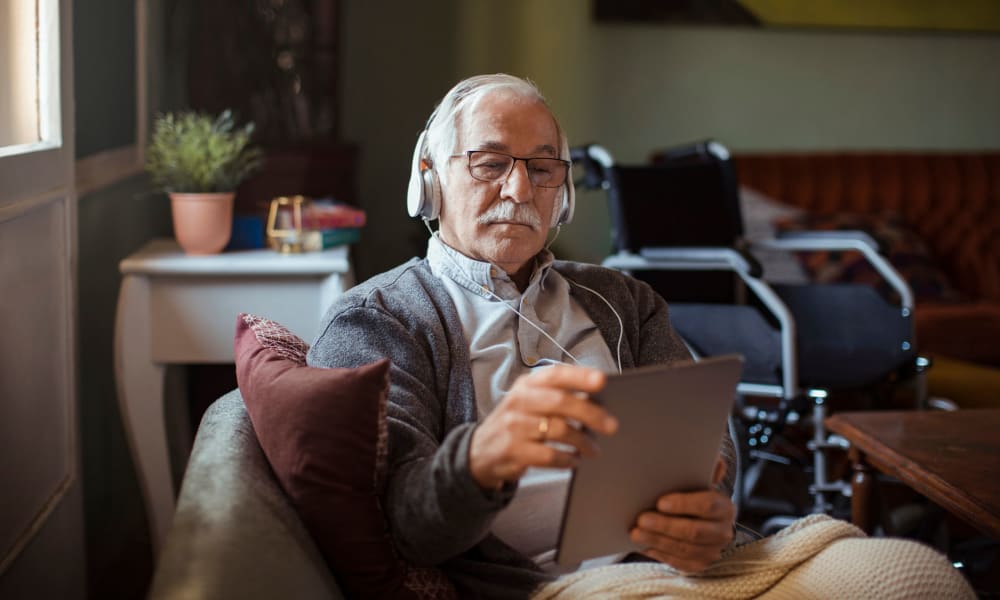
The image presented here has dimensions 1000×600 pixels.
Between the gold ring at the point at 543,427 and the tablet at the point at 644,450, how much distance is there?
5 cm

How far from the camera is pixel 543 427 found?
3.45 ft

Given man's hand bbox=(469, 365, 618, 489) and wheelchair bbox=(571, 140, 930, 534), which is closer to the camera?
man's hand bbox=(469, 365, 618, 489)

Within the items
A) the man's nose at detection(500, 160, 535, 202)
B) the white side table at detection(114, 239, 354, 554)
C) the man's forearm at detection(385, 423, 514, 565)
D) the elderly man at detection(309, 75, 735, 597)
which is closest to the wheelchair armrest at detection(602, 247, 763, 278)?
the white side table at detection(114, 239, 354, 554)

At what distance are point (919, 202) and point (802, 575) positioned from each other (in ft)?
10.2

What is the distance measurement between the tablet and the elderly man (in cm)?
3

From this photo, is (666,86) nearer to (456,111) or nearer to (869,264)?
(869,264)

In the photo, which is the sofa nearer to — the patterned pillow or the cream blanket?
the patterned pillow

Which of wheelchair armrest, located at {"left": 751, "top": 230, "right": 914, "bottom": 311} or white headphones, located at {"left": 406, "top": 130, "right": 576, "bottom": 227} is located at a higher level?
Result: white headphones, located at {"left": 406, "top": 130, "right": 576, "bottom": 227}

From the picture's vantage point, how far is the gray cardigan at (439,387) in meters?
1.15

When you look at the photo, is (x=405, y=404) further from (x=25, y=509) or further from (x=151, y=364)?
(x=151, y=364)

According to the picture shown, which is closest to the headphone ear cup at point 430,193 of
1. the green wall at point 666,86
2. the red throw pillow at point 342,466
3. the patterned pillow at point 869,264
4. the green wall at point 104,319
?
the red throw pillow at point 342,466

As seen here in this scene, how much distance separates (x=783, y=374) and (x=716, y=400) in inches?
59.9

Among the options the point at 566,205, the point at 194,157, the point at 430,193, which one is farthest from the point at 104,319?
the point at 566,205

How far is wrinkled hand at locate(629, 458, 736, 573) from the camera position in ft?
3.85
